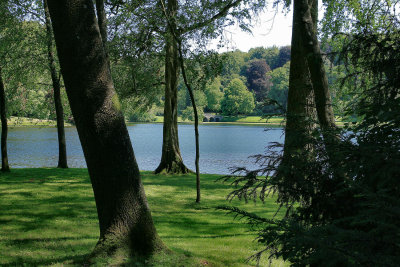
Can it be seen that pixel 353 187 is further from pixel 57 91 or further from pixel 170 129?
pixel 57 91

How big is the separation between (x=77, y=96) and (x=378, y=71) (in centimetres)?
320

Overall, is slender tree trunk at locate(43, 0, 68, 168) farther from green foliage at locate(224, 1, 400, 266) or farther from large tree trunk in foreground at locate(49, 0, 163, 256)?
green foliage at locate(224, 1, 400, 266)

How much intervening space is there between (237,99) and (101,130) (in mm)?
67645

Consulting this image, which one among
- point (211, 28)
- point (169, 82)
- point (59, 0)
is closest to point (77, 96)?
point (59, 0)

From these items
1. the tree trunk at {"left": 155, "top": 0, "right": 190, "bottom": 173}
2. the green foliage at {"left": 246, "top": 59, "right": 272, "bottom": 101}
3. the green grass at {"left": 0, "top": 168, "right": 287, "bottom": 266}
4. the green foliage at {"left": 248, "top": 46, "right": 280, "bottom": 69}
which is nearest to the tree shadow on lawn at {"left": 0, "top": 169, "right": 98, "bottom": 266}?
the green grass at {"left": 0, "top": 168, "right": 287, "bottom": 266}

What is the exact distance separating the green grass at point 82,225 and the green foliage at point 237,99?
195 feet

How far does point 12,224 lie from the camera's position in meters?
6.45

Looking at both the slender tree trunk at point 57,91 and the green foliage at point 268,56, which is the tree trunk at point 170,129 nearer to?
the slender tree trunk at point 57,91

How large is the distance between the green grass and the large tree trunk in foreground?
570 mm

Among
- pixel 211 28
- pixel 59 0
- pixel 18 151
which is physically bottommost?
pixel 18 151

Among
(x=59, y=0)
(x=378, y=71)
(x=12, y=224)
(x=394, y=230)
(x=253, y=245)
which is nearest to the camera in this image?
(x=394, y=230)

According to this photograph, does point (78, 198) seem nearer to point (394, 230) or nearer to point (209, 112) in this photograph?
point (394, 230)

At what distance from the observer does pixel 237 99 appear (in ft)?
233

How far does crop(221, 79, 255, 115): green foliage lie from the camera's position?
70694 millimetres
